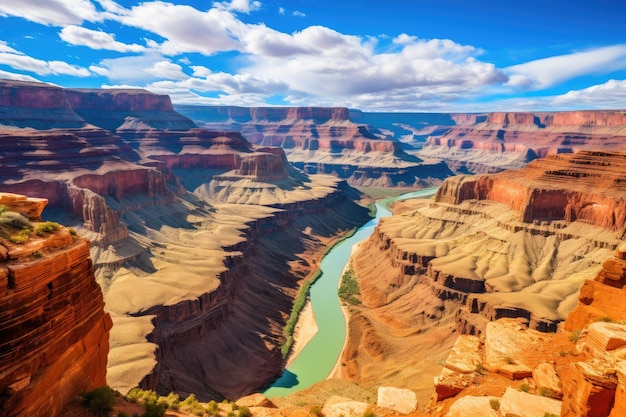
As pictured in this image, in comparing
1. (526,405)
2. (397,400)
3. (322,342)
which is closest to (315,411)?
(397,400)

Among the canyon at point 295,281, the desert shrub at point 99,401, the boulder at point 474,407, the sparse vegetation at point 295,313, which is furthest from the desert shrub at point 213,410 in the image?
the sparse vegetation at point 295,313

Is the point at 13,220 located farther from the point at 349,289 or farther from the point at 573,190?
the point at 573,190

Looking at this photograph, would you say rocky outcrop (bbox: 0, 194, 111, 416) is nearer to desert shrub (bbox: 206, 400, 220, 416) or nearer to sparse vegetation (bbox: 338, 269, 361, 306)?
desert shrub (bbox: 206, 400, 220, 416)

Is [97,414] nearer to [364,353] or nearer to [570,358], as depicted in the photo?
[570,358]

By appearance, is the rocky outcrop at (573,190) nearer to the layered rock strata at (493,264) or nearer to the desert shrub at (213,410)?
the layered rock strata at (493,264)

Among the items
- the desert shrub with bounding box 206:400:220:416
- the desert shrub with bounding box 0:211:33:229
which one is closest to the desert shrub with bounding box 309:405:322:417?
the desert shrub with bounding box 206:400:220:416

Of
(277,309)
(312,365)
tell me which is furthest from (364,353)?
(277,309)
